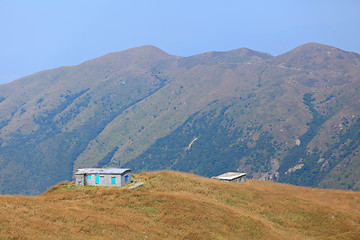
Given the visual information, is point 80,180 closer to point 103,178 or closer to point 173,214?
point 103,178

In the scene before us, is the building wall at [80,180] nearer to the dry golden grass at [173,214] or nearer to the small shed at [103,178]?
the small shed at [103,178]

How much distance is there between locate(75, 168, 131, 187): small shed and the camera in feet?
210

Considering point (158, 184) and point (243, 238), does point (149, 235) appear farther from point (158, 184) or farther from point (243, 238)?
point (158, 184)

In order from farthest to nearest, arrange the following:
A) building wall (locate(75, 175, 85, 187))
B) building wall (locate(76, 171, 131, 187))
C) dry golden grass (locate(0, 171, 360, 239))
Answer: building wall (locate(75, 175, 85, 187)), building wall (locate(76, 171, 131, 187)), dry golden grass (locate(0, 171, 360, 239))

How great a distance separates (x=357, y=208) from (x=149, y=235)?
4566cm

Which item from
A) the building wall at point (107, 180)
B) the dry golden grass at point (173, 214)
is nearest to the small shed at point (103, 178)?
Result: the building wall at point (107, 180)

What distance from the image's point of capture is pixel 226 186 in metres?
72.2

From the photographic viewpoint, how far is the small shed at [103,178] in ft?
210

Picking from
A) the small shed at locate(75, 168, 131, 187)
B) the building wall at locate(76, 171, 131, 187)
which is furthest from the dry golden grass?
the building wall at locate(76, 171, 131, 187)

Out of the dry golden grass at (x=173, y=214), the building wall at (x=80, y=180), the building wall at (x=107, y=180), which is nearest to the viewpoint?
the dry golden grass at (x=173, y=214)

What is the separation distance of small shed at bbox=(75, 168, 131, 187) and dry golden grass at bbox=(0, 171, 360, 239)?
2582 mm

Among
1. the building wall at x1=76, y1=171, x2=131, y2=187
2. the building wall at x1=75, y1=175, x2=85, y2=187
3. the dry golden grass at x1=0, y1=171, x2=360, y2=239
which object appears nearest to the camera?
the dry golden grass at x1=0, y1=171, x2=360, y2=239

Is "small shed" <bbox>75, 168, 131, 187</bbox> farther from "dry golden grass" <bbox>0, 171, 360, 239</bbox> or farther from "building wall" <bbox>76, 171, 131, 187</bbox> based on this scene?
"dry golden grass" <bbox>0, 171, 360, 239</bbox>

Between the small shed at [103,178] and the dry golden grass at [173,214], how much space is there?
2.58 meters
